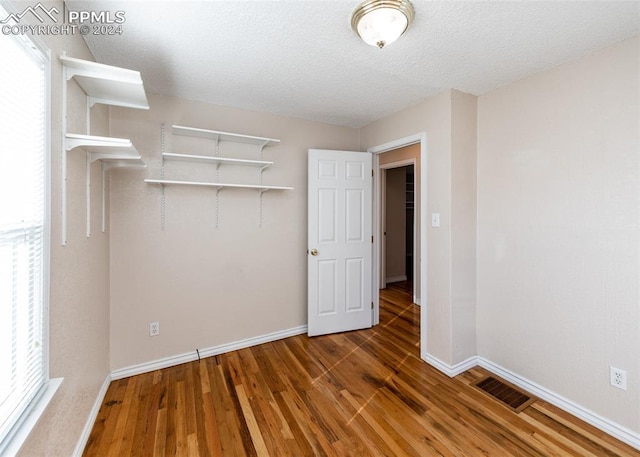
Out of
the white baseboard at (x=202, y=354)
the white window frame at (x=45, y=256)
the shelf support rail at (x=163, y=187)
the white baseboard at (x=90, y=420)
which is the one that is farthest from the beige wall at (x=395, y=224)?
the white window frame at (x=45, y=256)

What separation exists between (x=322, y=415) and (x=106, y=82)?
237 centimetres

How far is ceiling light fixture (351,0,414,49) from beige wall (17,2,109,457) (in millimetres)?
1389

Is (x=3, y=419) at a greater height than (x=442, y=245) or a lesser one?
lesser

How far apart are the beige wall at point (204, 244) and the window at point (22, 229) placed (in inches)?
50.4

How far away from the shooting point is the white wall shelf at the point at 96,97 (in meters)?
1.34

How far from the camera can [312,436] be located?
1707 millimetres

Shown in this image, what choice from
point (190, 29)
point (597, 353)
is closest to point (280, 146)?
point (190, 29)

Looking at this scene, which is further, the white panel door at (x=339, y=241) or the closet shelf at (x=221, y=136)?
the white panel door at (x=339, y=241)

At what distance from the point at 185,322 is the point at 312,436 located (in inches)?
60.6

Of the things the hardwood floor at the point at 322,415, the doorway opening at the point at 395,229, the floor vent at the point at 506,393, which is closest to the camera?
the hardwood floor at the point at 322,415

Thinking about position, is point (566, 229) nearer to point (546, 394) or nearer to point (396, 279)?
point (546, 394)

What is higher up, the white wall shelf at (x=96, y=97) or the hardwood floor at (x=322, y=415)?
the white wall shelf at (x=96, y=97)

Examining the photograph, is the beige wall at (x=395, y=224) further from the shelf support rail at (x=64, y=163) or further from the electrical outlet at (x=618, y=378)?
the shelf support rail at (x=64, y=163)

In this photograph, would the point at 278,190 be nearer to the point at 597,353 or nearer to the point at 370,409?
the point at 370,409
